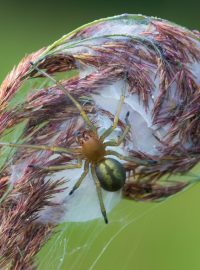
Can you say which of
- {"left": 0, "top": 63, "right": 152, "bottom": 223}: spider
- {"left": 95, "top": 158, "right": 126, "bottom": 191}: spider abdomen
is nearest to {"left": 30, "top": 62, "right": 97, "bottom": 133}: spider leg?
{"left": 0, "top": 63, "right": 152, "bottom": 223}: spider

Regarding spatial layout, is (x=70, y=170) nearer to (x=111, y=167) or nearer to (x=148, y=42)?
(x=111, y=167)

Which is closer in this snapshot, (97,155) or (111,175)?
(111,175)

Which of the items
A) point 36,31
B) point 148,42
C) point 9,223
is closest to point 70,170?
point 9,223

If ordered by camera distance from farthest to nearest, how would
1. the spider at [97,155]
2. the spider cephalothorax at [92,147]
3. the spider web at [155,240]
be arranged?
the spider web at [155,240], the spider cephalothorax at [92,147], the spider at [97,155]

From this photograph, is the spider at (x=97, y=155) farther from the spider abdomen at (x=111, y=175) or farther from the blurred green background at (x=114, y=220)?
the blurred green background at (x=114, y=220)

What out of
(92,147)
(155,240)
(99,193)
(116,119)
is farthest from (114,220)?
(155,240)

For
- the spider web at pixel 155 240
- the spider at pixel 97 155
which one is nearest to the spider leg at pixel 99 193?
the spider at pixel 97 155

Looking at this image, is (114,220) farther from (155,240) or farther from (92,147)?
(155,240)
